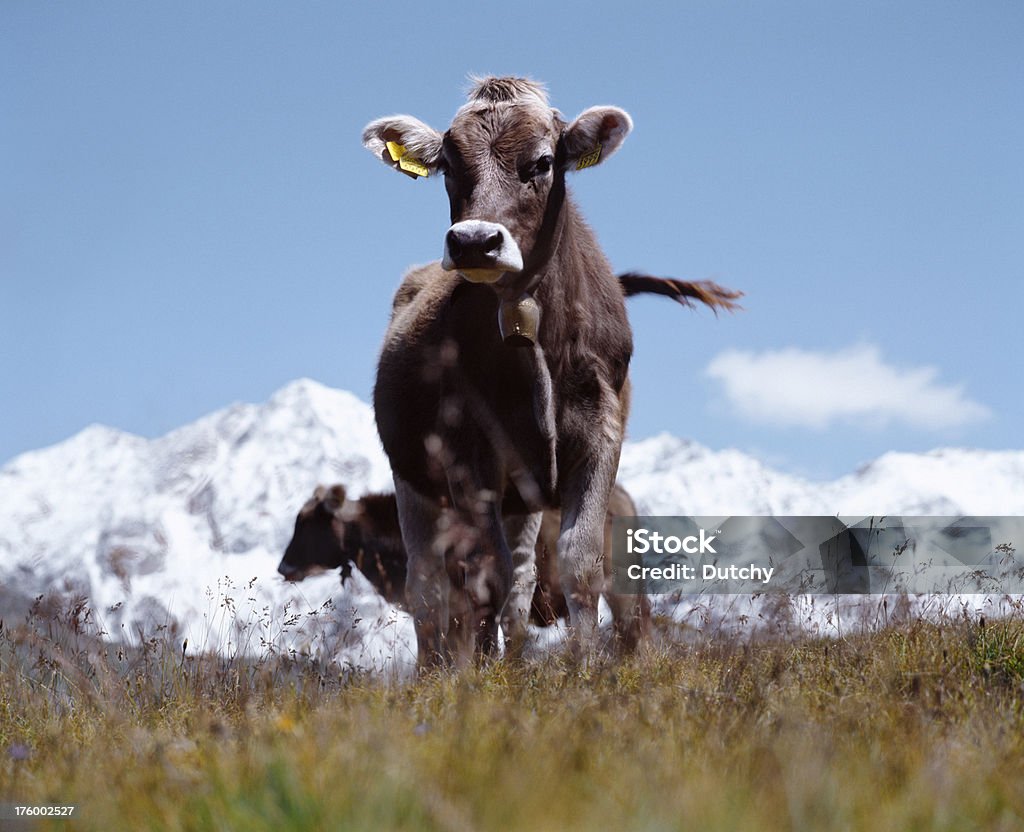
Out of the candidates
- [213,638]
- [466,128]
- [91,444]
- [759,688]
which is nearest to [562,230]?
[466,128]

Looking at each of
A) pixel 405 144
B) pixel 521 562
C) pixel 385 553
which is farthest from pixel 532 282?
pixel 385 553

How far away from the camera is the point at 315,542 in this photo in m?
16.1

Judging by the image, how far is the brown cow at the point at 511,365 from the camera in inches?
260

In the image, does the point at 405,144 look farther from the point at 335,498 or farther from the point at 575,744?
the point at 335,498

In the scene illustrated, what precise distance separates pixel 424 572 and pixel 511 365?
4.99 ft

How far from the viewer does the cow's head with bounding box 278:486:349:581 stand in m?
15.9

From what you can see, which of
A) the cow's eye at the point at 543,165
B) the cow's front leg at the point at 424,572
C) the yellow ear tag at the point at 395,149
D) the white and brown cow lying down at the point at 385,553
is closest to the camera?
the cow's eye at the point at 543,165

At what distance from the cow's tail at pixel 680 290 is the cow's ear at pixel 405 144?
6.84ft

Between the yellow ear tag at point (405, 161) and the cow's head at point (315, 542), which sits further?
the cow's head at point (315, 542)

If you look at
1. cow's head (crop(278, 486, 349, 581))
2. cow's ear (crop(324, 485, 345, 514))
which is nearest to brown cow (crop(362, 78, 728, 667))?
cow's ear (crop(324, 485, 345, 514))

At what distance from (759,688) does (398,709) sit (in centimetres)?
126

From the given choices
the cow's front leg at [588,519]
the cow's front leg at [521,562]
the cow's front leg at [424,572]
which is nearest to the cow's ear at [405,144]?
the cow's front leg at [588,519]

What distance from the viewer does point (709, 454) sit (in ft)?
492

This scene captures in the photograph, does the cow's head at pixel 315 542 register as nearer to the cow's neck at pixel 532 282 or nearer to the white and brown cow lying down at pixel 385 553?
the white and brown cow lying down at pixel 385 553
